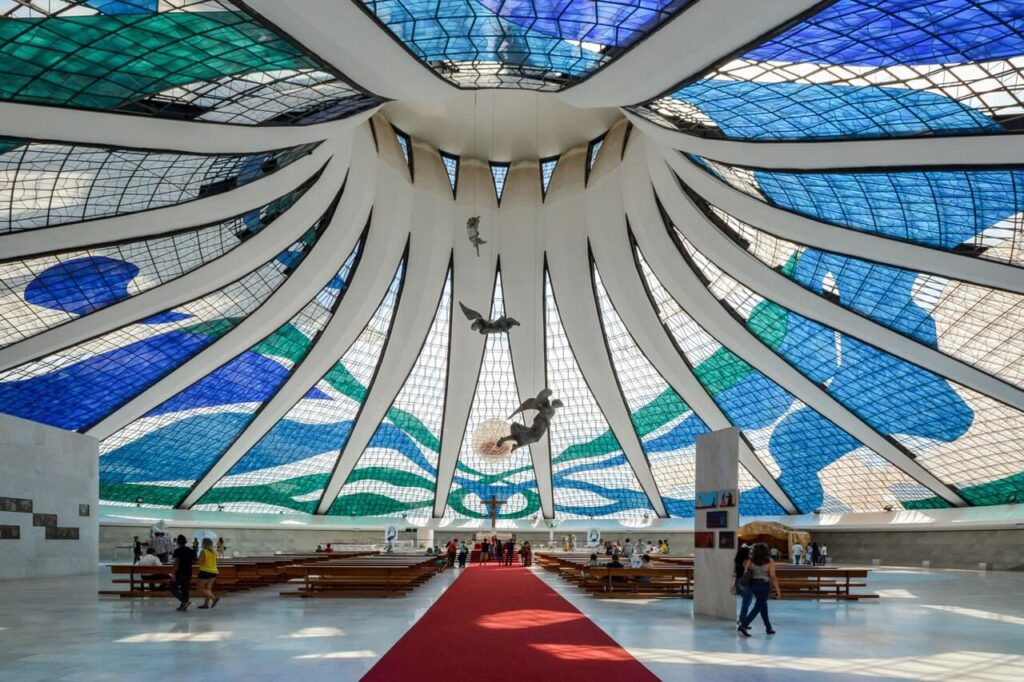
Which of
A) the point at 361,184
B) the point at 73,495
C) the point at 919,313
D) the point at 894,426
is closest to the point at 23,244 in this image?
the point at 73,495

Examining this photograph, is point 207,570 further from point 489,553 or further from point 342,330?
point 489,553

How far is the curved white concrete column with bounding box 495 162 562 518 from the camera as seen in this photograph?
36438 millimetres

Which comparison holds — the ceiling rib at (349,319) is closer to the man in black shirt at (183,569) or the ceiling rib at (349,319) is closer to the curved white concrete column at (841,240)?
the curved white concrete column at (841,240)

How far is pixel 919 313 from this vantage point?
2555cm

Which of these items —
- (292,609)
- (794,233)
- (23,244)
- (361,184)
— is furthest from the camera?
(361,184)

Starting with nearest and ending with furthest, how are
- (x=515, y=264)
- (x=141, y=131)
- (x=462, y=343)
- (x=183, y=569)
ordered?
(x=183, y=569)
(x=141, y=131)
(x=515, y=264)
(x=462, y=343)

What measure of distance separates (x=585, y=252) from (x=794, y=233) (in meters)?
11.9

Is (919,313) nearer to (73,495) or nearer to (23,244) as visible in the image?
(23,244)

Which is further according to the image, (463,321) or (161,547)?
(463,321)

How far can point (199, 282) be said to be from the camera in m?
26.4

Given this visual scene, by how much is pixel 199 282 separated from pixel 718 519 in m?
18.6

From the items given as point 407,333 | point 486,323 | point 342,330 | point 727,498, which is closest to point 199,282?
point 342,330

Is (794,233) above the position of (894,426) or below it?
above

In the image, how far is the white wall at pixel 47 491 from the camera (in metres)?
23.8
